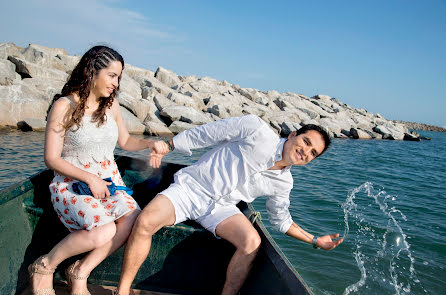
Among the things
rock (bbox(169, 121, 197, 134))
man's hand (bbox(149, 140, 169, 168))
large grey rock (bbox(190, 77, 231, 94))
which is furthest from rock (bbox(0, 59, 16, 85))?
man's hand (bbox(149, 140, 169, 168))

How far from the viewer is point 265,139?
2.79 metres

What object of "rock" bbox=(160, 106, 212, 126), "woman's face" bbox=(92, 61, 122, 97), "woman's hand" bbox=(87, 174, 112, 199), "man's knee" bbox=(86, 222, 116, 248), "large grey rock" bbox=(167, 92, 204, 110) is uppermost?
"woman's face" bbox=(92, 61, 122, 97)

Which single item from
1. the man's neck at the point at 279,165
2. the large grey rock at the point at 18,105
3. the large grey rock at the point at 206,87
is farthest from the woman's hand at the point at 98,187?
the large grey rock at the point at 206,87

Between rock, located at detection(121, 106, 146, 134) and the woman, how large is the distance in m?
12.6

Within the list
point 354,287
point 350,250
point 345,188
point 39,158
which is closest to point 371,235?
point 350,250

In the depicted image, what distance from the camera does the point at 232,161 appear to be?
2.76 meters

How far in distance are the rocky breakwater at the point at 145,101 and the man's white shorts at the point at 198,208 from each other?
12.4 metres

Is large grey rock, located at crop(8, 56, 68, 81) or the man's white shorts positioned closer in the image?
the man's white shorts

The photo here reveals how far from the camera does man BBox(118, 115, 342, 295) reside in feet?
8.63

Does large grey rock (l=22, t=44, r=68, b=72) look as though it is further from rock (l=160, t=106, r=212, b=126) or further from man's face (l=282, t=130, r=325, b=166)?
man's face (l=282, t=130, r=325, b=166)

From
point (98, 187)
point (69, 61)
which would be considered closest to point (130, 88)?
point (69, 61)

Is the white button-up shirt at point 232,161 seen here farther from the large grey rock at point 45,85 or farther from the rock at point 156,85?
the rock at point 156,85

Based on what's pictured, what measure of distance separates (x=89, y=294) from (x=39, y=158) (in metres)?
8.05

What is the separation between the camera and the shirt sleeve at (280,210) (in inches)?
118
